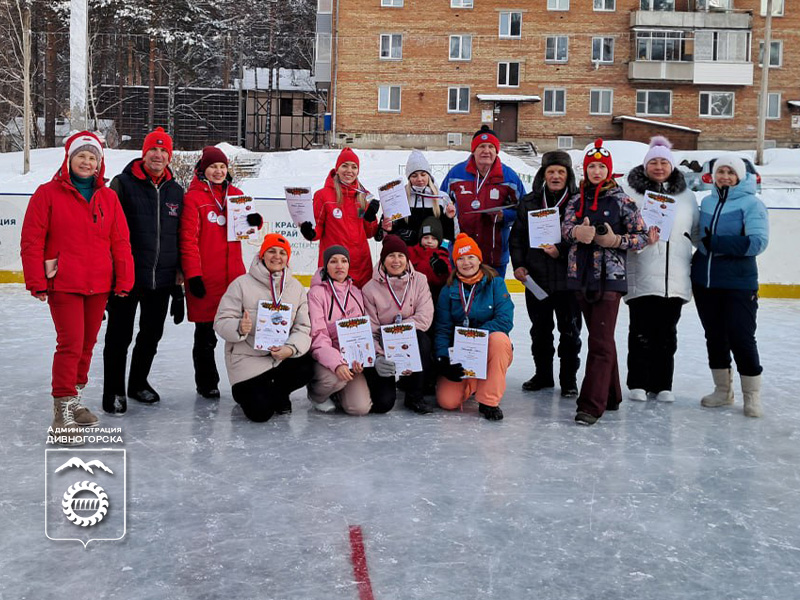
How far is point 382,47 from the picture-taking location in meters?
34.2

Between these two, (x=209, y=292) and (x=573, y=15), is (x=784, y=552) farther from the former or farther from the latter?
(x=573, y=15)

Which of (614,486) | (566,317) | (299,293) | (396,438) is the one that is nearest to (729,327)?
(566,317)

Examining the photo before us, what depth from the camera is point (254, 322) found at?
5.23 meters

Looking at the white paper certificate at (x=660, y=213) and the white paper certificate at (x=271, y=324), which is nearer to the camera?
the white paper certificate at (x=271, y=324)

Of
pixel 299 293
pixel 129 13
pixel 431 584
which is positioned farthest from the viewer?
pixel 129 13

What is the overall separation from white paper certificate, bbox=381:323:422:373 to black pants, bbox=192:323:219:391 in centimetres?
114

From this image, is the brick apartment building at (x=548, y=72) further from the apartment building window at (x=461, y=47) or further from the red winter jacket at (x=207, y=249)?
the red winter jacket at (x=207, y=249)

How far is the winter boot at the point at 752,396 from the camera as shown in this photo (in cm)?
549

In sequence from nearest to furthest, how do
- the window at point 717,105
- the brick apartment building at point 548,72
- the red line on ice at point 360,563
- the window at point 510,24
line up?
1. the red line on ice at point 360,563
2. the brick apartment building at point 548,72
3. the window at point 510,24
4. the window at point 717,105

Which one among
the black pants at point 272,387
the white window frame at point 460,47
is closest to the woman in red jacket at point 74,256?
the black pants at point 272,387

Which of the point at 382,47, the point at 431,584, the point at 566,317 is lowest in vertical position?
the point at 431,584

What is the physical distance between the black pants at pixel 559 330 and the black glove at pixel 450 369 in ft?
2.63

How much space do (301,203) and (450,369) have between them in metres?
1.38

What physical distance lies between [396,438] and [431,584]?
6.15 ft
